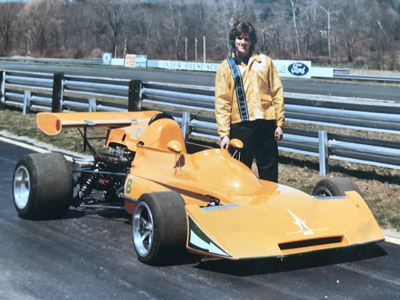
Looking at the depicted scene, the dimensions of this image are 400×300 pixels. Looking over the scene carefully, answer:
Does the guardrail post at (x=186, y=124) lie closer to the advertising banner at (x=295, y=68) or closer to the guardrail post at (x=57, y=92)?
the guardrail post at (x=57, y=92)

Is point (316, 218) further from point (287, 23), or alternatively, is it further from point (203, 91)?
point (287, 23)

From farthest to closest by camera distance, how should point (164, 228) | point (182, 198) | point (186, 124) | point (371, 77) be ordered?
point (371, 77) → point (186, 124) → point (182, 198) → point (164, 228)

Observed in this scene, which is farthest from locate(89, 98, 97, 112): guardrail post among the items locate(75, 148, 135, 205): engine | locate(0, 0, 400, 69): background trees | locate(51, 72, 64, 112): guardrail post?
locate(0, 0, 400, 69): background trees

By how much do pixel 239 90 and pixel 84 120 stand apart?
1.88m

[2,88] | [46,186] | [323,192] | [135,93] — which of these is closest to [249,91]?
[323,192]

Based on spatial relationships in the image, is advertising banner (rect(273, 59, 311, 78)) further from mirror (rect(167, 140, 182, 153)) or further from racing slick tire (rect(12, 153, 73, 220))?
mirror (rect(167, 140, 182, 153))

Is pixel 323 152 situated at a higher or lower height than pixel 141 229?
higher

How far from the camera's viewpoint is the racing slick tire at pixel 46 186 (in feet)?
22.8

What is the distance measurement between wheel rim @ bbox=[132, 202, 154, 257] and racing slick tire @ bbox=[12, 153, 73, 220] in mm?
1388

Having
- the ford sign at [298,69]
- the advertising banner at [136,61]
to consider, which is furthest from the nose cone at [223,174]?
the advertising banner at [136,61]

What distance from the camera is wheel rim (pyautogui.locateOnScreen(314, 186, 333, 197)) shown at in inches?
265

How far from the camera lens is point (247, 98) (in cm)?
707

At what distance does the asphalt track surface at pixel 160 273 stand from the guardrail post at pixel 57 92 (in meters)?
9.25

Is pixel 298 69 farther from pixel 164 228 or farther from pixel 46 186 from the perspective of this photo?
pixel 164 228
